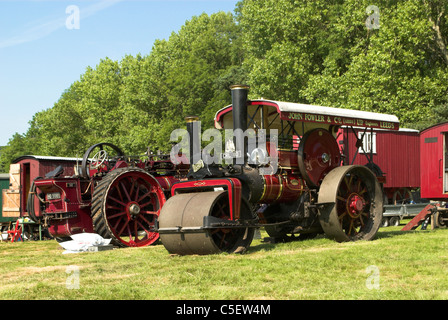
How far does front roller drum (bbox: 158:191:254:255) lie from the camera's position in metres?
8.88

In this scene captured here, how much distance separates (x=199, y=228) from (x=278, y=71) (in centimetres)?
2285

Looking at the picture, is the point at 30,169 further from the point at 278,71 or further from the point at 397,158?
the point at 278,71

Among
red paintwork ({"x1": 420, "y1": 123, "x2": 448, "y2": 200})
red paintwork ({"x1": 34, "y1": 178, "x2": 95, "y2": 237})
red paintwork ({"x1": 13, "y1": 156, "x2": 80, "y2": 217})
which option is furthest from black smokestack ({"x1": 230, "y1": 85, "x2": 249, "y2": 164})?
red paintwork ({"x1": 13, "y1": 156, "x2": 80, "y2": 217})

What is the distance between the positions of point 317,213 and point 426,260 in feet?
11.0

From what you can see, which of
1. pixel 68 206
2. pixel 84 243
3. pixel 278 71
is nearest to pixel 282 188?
pixel 84 243

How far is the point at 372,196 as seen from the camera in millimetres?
11352

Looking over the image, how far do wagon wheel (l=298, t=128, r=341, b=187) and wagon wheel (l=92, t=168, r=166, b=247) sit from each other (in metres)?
3.45

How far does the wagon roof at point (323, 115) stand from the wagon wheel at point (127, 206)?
2492 mm

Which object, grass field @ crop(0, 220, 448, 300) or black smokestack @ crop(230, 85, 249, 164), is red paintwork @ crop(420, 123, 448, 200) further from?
black smokestack @ crop(230, 85, 249, 164)

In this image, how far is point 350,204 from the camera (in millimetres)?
10898

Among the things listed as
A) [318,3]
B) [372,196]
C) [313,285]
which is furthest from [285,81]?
[313,285]
